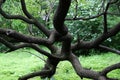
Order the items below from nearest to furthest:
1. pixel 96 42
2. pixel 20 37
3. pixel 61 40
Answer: pixel 20 37 → pixel 61 40 → pixel 96 42

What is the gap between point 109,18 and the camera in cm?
909

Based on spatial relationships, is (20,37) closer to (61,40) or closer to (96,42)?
(61,40)

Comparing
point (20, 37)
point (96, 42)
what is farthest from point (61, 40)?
point (20, 37)

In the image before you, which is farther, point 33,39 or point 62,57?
point 62,57

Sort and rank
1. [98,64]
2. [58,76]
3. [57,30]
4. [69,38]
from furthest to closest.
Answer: [98,64] < [58,76] < [69,38] < [57,30]

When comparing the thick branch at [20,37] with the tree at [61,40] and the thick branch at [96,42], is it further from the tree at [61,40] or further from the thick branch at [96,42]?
the thick branch at [96,42]

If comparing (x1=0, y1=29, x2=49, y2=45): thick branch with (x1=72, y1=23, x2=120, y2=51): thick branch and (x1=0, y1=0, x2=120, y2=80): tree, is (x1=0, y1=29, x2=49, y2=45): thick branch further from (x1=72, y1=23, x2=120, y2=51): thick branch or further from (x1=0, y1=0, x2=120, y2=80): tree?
(x1=72, y1=23, x2=120, y2=51): thick branch

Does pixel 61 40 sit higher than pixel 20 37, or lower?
lower

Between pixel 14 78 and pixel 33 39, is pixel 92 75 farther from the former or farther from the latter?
pixel 14 78

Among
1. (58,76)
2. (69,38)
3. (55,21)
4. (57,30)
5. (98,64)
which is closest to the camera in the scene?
(55,21)

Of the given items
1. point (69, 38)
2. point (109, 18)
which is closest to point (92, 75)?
point (69, 38)

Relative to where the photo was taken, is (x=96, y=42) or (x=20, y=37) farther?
(x=96, y=42)

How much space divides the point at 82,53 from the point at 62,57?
186 inches

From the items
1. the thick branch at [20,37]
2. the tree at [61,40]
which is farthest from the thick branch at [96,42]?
the thick branch at [20,37]
